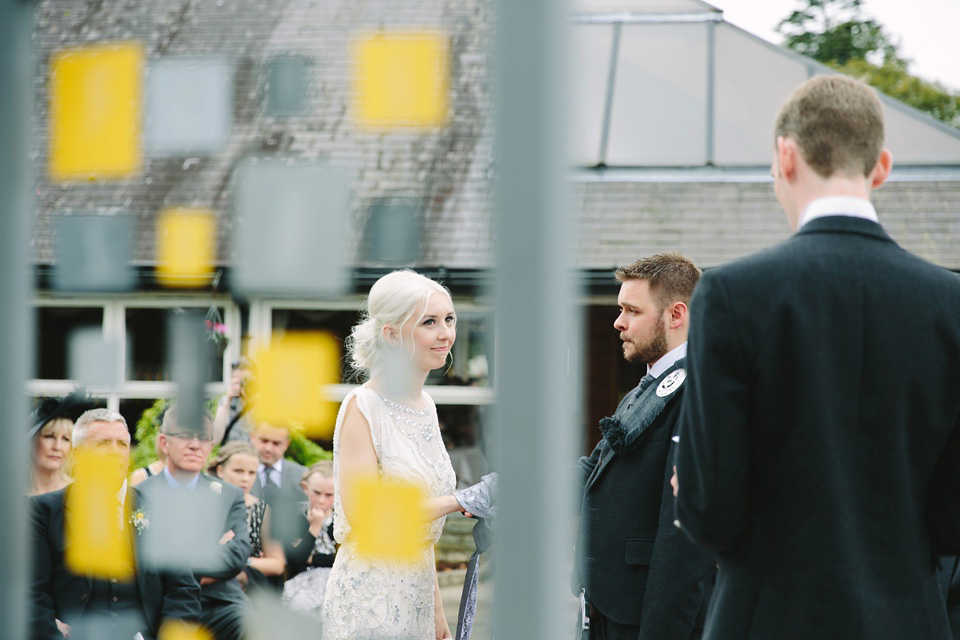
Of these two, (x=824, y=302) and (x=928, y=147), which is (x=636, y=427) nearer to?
(x=824, y=302)

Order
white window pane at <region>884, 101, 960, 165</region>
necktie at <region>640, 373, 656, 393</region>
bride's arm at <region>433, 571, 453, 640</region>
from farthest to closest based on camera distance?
white window pane at <region>884, 101, 960, 165</region>
necktie at <region>640, 373, 656, 393</region>
bride's arm at <region>433, 571, 453, 640</region>

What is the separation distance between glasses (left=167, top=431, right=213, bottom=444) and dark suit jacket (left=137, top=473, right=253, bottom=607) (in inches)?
3.2

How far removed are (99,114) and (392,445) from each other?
37.2 inches

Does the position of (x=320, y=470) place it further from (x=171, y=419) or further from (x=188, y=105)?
(x=188, y=105)

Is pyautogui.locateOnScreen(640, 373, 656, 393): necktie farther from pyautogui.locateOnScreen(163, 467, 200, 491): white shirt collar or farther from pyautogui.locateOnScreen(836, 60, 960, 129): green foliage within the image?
pyautogui.locateOnScreen(836, 60, 960, 129): green foliage

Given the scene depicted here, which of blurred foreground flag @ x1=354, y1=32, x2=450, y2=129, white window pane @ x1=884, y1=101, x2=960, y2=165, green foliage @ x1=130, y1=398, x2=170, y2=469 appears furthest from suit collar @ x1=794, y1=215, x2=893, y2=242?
white window pane @ x1=884, y1=101, x2=960, y2=165

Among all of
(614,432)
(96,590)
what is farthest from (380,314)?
(614,432)

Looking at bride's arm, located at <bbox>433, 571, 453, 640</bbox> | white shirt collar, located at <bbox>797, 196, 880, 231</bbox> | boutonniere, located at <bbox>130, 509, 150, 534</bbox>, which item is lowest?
bride's arm, located at <bbox>433, 571, 453, 640</bbox>

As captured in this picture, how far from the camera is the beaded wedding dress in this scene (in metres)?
1.89

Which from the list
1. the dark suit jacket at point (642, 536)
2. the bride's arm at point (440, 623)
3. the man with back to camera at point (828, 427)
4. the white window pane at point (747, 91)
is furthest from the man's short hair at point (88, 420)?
the white window pane at point (747, 91)

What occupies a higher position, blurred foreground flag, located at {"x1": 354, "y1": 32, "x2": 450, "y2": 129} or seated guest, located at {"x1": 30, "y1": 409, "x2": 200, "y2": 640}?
blurred foreground flag, located at {"x1": 354, "y1": 32, "x2": 450, "y2": 129}

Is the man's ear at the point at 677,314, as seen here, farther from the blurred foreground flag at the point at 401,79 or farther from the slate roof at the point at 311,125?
the blurred foreground flag at the point at 401,79

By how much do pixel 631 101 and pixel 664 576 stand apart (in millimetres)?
10442

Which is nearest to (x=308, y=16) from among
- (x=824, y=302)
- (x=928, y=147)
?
(x=824, y=302)
